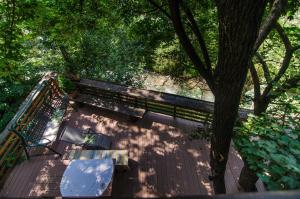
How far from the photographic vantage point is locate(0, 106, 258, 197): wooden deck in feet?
13.6

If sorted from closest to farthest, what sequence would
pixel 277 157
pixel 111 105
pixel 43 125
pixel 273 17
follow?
pixel 277 157, pixel 273 17, pixel 43 125, pixel 111 105

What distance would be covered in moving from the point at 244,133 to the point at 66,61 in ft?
21.6

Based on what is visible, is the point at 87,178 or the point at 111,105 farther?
the point at 111,105

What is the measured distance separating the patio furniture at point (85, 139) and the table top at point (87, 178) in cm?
74

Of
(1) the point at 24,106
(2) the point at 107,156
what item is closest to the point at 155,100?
(2) the point at 107,156

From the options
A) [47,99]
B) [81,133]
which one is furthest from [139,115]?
[47,99]

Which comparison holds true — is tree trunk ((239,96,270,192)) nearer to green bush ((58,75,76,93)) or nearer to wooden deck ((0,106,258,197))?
wooden deck ((0,106,258,197))

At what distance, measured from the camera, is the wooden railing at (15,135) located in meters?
4.44

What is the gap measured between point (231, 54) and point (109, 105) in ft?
13.9

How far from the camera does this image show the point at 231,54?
1.93 metres

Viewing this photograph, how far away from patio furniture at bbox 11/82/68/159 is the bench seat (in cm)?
47

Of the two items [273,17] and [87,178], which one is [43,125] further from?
[273,17]

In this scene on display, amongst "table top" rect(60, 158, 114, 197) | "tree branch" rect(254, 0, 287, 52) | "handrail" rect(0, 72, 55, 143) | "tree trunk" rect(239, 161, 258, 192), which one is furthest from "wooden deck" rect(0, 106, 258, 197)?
"tree branch" rect(254, 0, 287, 52)

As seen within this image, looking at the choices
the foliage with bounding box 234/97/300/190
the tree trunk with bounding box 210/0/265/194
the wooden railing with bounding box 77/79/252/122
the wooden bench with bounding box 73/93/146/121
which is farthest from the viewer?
the wooden bench with bounding box 73/93/146/121
